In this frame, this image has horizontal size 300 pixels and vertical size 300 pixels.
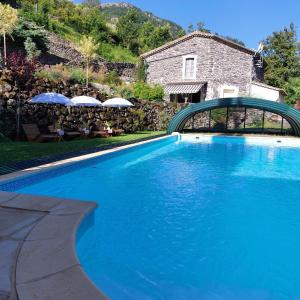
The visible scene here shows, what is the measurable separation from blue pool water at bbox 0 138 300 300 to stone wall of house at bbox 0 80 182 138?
558cm

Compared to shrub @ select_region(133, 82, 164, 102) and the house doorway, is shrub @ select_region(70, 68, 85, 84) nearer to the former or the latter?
shrub @ select_region(133, 82, 164, 102)

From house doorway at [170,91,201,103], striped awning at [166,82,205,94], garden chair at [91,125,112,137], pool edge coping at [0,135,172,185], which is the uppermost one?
striped awning at [166,82,205,94]

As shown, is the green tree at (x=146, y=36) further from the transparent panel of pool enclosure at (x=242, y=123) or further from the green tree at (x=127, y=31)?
the transparent panel of pool enclosure at (x=242, y=123)

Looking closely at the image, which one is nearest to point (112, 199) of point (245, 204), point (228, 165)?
point (245, 204)

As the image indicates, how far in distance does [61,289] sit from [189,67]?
33.4 metres

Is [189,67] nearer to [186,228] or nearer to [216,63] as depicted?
[216,63]

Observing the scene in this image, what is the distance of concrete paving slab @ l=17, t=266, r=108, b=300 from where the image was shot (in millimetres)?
3055

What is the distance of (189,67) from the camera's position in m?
34.7

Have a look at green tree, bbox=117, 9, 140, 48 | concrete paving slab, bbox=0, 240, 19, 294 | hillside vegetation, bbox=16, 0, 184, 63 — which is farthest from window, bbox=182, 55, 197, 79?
concrete paving slab, bbox=0, 240, 19, 294

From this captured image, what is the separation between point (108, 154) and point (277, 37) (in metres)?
37.8

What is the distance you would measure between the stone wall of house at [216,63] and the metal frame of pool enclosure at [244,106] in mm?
11100

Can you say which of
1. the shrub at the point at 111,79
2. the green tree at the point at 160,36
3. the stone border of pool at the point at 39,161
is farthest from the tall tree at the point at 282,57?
the stone border of pool at the point at 39,161

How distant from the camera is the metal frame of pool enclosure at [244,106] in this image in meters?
20.6

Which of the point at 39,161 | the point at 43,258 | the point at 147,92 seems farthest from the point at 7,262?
the point at 147,92
